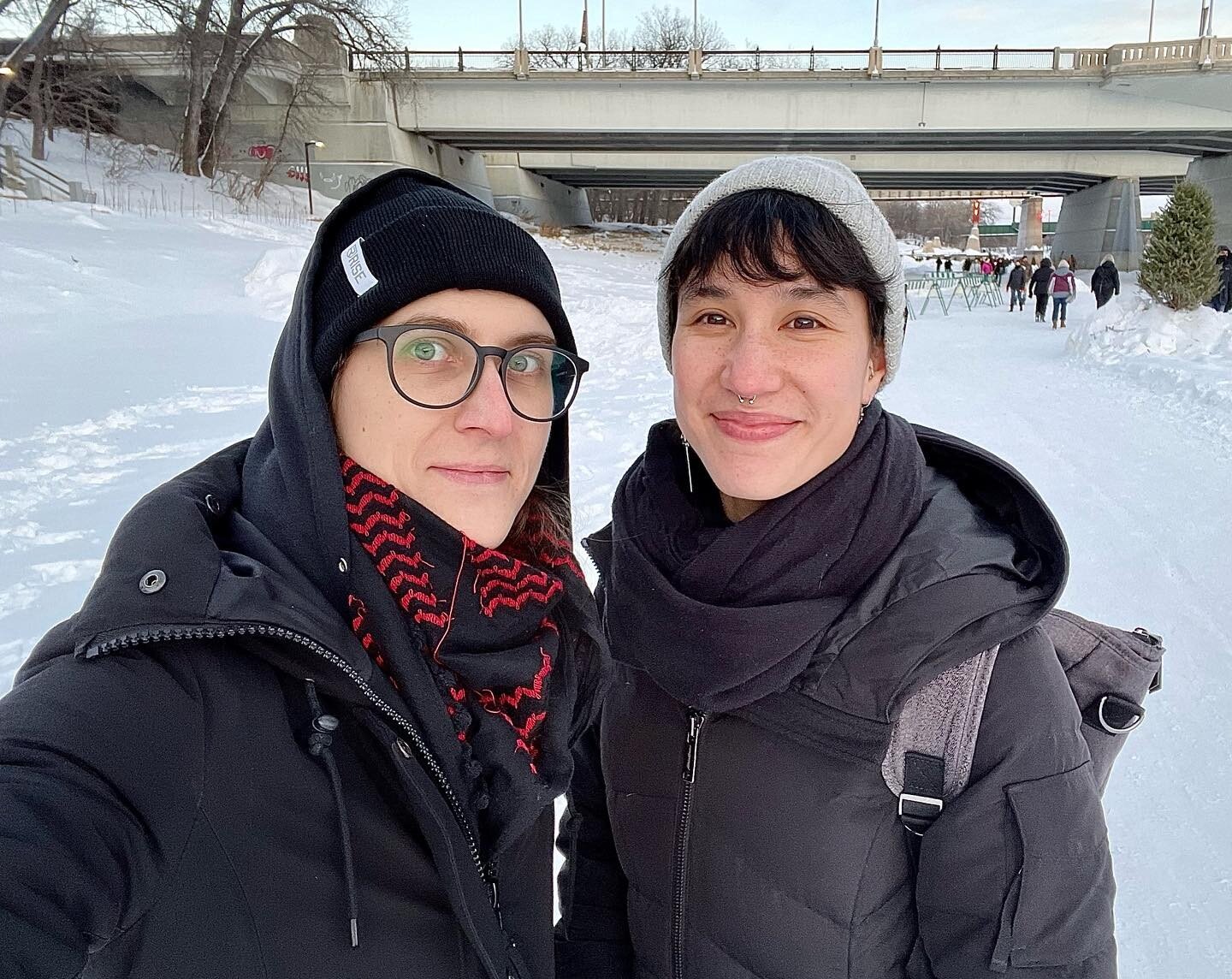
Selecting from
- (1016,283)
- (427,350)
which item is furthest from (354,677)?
(1016,283)

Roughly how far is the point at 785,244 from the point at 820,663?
825 mm

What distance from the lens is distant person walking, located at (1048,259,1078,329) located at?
17.7 m

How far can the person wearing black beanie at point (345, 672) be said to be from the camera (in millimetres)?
1012

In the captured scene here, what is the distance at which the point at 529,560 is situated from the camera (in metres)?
1.80

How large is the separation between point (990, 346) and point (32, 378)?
15067 mm

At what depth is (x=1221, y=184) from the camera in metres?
32.7

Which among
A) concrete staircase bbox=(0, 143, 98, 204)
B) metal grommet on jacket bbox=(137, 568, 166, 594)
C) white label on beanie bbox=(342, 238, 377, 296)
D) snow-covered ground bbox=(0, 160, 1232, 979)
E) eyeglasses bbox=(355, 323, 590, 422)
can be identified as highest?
concrete staircase bbox=(0, 143, 98, 204)

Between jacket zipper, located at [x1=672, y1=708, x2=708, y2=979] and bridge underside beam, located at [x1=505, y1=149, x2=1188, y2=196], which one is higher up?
bridge underside beam, located at [x1=505, y1=149, x2=1188, y2=196]

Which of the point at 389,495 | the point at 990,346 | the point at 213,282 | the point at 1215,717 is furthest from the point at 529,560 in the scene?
the point at 990,346

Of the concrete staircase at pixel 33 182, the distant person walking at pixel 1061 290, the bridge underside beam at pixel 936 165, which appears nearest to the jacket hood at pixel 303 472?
the concrete staircase at pixel 33 182

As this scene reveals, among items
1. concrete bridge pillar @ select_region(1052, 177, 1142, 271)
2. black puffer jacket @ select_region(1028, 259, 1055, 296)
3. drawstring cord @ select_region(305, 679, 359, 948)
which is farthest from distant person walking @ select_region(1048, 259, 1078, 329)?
concrete bridge pillar @ select_region(1052, 177, 1142, 271)

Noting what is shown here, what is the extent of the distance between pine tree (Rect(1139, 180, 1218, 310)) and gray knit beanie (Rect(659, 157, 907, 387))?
50.4ft

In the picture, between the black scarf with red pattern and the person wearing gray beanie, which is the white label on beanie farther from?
the person wearing gray beanie

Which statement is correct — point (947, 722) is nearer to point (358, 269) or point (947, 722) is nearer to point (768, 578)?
point (768, 578)
